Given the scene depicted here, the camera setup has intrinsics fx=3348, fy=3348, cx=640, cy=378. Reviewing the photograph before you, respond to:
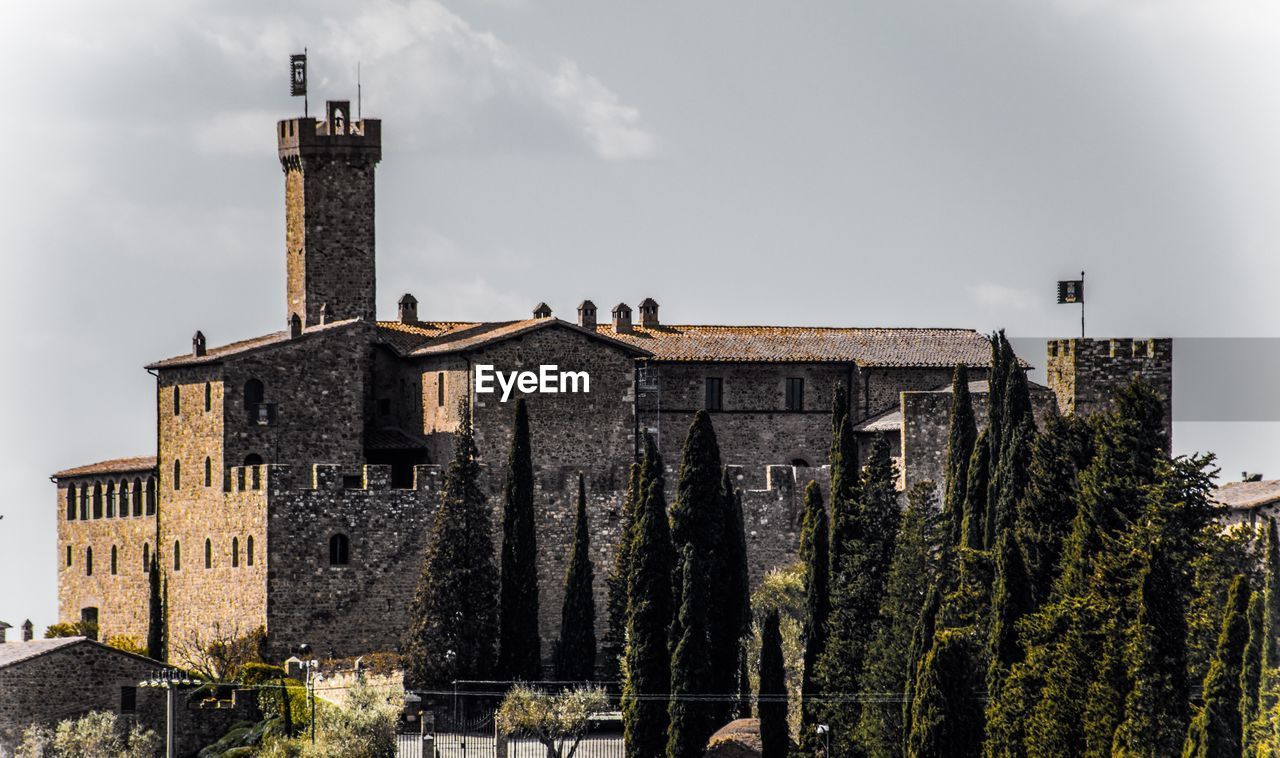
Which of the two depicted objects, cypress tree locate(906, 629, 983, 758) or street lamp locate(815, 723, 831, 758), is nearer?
cypress tree locate(906, 629, 983, 758)

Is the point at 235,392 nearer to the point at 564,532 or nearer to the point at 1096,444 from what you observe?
the point at 564,532

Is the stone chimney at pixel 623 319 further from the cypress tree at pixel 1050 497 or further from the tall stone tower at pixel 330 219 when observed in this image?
the cypress tree at pixel 1050 497

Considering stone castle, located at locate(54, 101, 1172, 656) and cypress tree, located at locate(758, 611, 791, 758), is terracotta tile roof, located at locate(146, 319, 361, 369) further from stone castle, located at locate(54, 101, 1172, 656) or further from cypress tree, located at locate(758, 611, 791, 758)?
cypress tree, located at locate(758, 611, 791, 758)

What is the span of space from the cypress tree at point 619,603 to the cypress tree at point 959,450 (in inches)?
286

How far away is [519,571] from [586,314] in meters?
12.4

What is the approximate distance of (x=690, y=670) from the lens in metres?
71.9

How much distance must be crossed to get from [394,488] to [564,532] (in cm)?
435

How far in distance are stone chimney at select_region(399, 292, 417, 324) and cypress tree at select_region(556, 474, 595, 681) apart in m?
10.2

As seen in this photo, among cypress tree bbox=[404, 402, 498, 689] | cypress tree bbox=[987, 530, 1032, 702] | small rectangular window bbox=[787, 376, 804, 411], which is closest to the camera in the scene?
cypress tree bbox=[987, 530, 1032, 702]

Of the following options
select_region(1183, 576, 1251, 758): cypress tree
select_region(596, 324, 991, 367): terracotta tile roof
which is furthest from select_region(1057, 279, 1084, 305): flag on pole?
select_region(1183, 576, 1251, 758): cypress tree

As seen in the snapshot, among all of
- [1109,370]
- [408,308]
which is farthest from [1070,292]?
[408,308]

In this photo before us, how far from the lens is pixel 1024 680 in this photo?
206ft

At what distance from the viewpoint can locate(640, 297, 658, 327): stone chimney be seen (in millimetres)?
91312

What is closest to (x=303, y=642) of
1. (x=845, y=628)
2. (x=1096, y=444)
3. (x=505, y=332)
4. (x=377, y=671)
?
(x=377, y=671)
